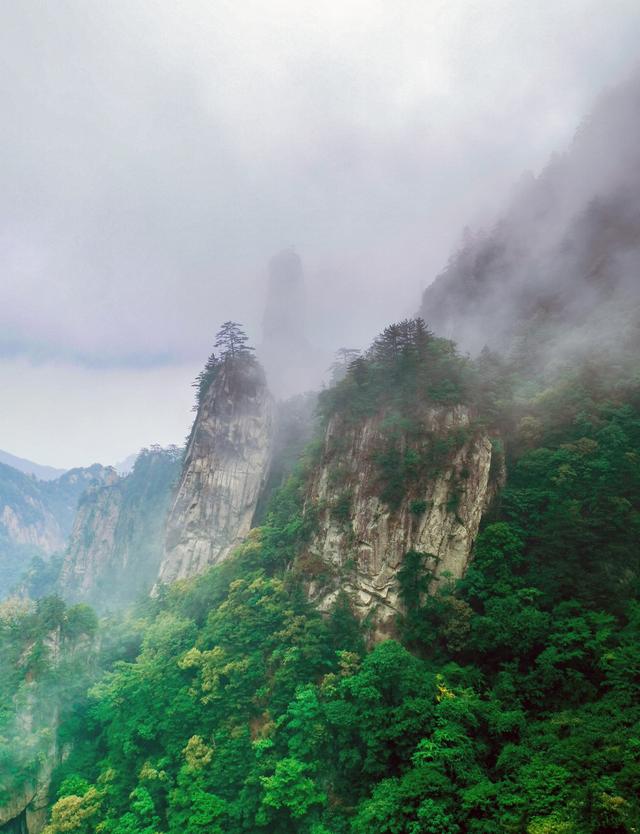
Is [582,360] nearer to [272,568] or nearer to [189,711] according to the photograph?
[272,568]

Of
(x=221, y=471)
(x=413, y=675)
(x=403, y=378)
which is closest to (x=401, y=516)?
(x=413, y=675)

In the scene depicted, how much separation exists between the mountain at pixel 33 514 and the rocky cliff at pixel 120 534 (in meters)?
39.1

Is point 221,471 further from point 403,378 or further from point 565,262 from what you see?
point 565,262

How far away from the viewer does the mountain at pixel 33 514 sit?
13962cm

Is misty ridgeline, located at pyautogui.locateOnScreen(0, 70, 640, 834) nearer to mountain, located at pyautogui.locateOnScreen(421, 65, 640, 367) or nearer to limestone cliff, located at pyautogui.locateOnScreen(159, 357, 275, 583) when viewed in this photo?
mountain, located at pyautogui.locateOnScreen(421, 65, 640, 367)

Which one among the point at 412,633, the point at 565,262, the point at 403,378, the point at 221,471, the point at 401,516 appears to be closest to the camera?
the point at 412,633

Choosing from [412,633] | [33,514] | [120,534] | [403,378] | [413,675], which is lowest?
[413,675]

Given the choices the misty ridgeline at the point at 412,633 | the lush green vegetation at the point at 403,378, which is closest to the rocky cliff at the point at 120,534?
the misty ridgeline at the point at 412,633

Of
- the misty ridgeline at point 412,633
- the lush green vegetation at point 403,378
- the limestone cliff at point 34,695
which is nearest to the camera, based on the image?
the misty ridgeline at point 412,633

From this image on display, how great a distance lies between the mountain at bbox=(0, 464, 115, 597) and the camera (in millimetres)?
139625

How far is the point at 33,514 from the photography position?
15488 cm

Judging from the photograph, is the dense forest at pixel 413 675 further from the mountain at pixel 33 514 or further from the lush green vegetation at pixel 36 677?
the mountain at pixel 33 514

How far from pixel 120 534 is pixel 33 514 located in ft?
301

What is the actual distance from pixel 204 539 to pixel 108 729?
29.1 metres
